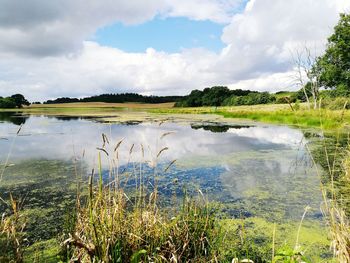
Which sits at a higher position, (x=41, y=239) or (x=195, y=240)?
(x=195, y=240)

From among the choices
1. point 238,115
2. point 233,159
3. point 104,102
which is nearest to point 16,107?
point 104,102

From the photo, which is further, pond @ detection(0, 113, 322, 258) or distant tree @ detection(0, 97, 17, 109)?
distant tree @ detection(0, 97, 17, 109)

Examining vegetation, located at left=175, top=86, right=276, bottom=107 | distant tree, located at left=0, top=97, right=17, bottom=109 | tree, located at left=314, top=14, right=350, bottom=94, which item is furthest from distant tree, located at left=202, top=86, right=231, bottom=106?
distant tree, located at left=0, top=97, right=17, bottom=109

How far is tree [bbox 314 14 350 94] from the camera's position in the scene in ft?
101

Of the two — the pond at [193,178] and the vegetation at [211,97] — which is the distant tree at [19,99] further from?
the pond at [193,178]

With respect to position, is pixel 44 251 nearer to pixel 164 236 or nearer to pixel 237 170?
Result: pixel 164 236

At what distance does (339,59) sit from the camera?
32250mm

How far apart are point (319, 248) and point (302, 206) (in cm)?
145

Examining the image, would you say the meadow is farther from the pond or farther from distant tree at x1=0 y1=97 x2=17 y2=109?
distant tree at x1=0 y1=97 x2=17 y2=109

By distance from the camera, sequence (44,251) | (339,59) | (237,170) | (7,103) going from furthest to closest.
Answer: (7,103) → (339,59) → (237,170) → (44,251)

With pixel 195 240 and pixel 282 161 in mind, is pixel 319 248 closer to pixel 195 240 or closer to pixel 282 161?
pixel 195 240

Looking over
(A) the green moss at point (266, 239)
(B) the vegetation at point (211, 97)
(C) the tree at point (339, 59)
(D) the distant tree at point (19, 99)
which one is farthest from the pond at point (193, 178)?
(D) the distant tree at point (19, 99)

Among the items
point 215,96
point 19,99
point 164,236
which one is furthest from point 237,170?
point 19,99

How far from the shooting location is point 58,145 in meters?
11.7
